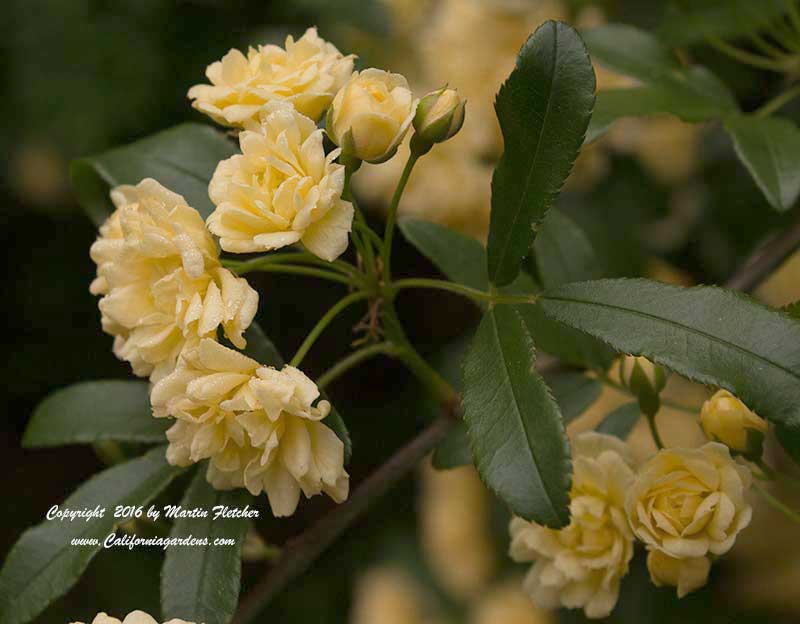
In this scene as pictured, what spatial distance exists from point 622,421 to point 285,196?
411 millimetres

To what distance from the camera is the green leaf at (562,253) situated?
3.32ft

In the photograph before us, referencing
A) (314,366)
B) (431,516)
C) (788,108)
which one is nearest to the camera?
(788,108)

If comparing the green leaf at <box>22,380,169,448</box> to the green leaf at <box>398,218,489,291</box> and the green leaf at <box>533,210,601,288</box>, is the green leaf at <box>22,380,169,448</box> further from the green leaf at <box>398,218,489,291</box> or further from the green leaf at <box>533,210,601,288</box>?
the green leaf at <box>533,210,601,288</box>

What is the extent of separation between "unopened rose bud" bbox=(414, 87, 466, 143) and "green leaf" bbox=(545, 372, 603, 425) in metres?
0.32

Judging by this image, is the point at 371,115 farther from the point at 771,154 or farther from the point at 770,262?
the point at 770,262

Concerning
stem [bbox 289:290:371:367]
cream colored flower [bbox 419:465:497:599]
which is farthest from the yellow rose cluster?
cream colored flower [bbox 419:465:497:599]

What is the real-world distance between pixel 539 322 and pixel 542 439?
25cm

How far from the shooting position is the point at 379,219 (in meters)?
1.80

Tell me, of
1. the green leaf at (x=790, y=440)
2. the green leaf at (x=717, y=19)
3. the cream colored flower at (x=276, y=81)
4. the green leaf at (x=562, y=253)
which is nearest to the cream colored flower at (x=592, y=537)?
the green leaf at (x=790, y=440)

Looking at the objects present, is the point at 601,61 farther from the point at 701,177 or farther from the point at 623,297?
the point at 701,177

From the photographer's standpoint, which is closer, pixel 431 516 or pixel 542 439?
pixel 542 439

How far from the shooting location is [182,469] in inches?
33.9

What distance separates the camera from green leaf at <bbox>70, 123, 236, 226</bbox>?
953 millimetres

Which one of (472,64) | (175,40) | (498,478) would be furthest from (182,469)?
(175,40)
